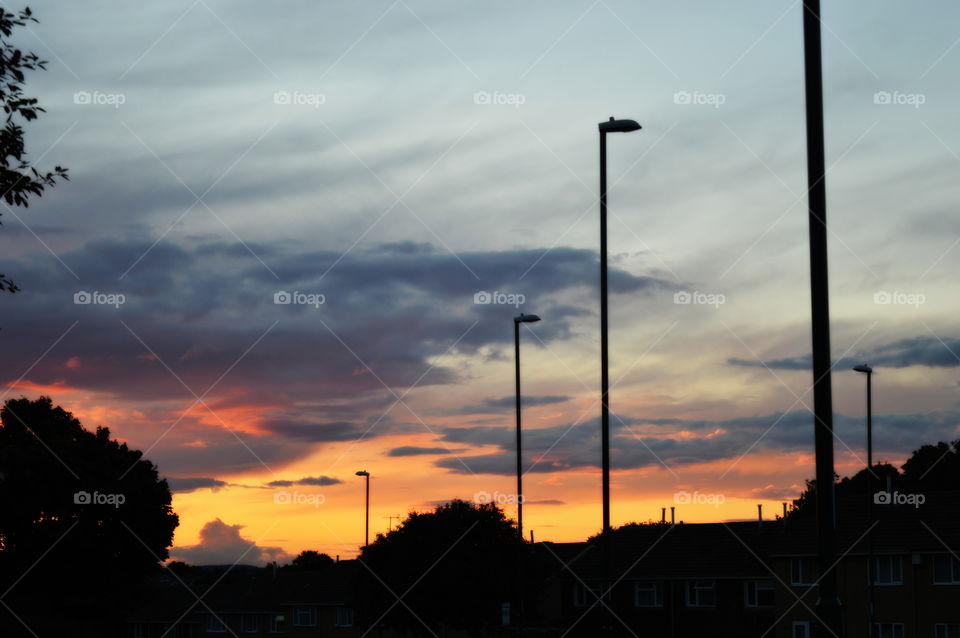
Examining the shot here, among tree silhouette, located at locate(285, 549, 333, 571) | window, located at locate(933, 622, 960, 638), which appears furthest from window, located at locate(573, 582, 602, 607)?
tree silhouette, located at locate(285, 549, 333, 571)

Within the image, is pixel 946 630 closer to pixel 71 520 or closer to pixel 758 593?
pixel 758 593

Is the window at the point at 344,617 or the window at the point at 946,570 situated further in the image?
the window at the point at 344,617

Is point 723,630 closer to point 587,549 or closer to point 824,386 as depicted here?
point 587,549

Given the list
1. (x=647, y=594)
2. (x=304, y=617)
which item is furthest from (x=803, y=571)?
(x=304, y=617)

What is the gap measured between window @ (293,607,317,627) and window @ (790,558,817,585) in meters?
39.9

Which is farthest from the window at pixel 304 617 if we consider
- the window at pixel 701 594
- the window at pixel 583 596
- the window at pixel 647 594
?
the window at pixel 701 594

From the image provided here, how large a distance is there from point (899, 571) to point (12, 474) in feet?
139

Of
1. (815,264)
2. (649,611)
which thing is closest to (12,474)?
(649,611)

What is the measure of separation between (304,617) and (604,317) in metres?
65.5

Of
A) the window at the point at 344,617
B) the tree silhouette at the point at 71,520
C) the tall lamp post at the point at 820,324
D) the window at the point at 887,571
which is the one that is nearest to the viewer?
the tall lamp post at the point at 820,324

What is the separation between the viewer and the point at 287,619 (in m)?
86.2

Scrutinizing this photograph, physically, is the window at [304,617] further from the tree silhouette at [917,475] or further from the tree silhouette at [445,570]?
the tree silhouette at [917,475]

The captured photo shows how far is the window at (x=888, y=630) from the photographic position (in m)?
52.6

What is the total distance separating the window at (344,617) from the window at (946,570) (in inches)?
1685
